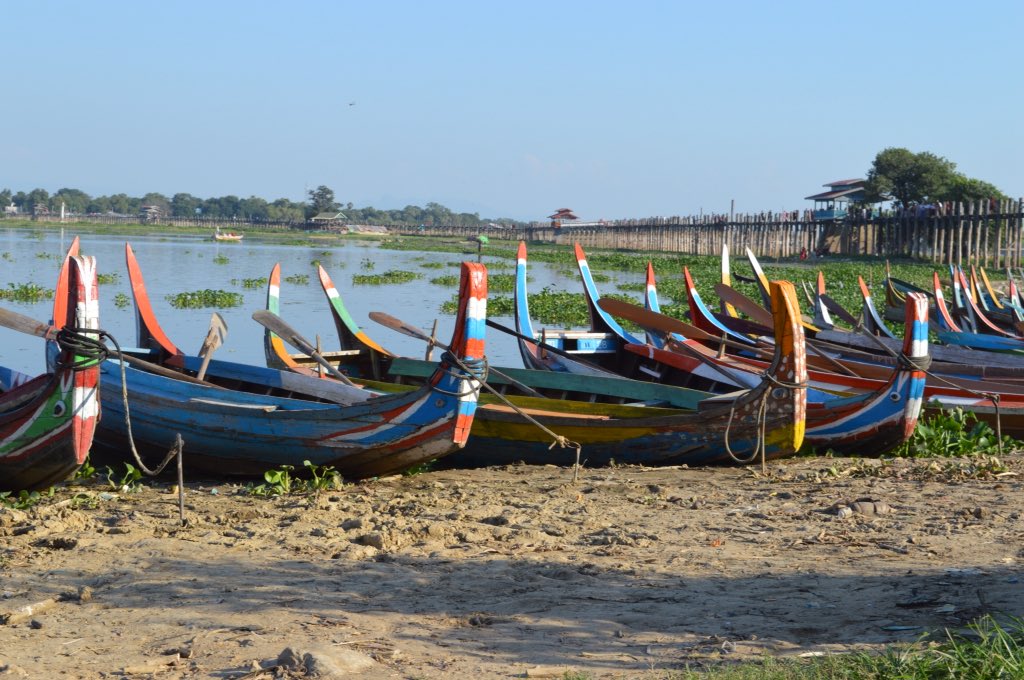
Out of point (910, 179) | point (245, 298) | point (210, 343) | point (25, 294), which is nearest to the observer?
point (210, 343)

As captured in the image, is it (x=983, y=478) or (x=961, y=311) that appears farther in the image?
(x=961, y=311)

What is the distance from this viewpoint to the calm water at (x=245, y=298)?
55.3 feet

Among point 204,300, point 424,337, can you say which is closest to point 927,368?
point 424,337

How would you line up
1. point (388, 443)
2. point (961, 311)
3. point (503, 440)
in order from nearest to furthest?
point (388, 443) → point (503, 440) → point (961, 311)

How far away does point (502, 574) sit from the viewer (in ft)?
17.2

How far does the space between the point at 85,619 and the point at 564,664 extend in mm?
2102

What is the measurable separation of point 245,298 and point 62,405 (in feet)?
64.6

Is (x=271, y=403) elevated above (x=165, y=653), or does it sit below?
above

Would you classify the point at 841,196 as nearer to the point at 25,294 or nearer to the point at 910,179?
the point at 910,179

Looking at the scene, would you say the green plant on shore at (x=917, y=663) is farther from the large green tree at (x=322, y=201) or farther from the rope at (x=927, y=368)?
the large green tree at (x=322, y=201)

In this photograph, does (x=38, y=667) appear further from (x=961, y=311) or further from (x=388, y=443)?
(x=961, y=311)

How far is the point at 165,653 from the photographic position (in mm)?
4270

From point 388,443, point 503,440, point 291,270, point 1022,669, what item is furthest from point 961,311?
point 291,270

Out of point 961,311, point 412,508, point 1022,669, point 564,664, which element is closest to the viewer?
point 1022,669
